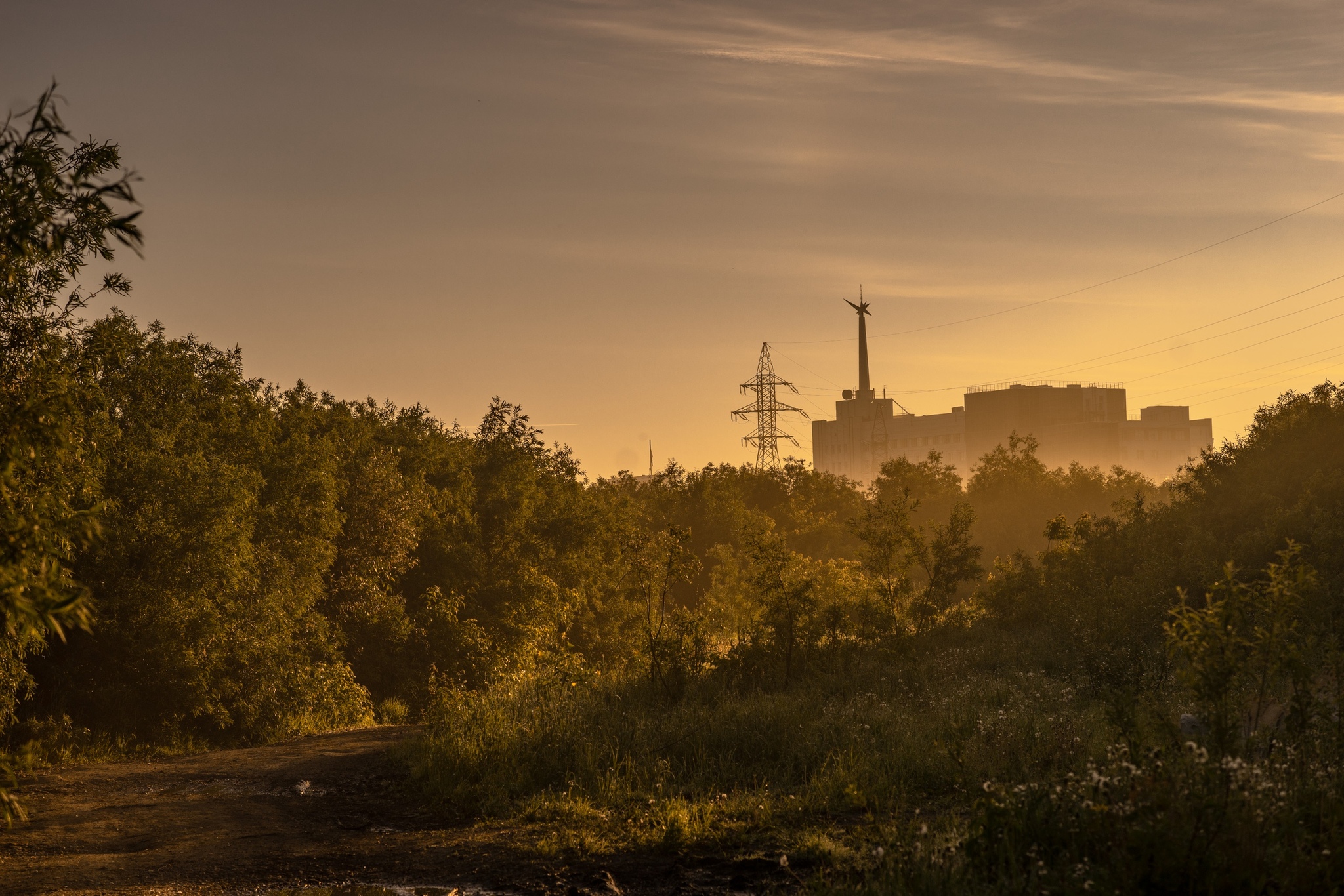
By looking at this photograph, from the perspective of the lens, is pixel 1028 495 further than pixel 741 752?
Yes

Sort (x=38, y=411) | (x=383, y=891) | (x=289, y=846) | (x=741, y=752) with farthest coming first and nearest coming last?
(x=741, y=752) → (x=289, y=846) → (x=383, y=891) → (x=38, y=411)

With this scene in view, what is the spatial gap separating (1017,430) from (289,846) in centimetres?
14669

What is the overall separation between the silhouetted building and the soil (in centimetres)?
11887

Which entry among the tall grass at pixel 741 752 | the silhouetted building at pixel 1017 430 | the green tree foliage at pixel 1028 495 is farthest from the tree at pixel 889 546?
the silhouetted building at pixel 1017 430

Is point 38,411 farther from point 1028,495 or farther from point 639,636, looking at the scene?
point 1028,495

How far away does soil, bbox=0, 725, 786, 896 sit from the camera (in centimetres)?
1029

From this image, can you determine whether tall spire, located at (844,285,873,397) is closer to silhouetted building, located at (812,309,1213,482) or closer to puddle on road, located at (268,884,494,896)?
silhouetted building, located at (812,309,1213,482)

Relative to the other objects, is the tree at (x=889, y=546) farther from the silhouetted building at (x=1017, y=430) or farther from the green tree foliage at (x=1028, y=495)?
the silhouetted building at (x=1017, y=430)

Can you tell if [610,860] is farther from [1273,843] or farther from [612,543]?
[612,543]

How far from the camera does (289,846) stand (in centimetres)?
1233

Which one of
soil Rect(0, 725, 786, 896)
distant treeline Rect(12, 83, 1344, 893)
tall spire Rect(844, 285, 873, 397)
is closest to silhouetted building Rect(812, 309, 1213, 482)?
tall spire Rect(844, 285, 873, 397)

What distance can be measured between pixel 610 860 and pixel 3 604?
6.37 metres

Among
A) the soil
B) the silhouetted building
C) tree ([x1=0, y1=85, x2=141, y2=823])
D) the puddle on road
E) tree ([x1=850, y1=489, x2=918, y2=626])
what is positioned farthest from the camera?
the silhouetted building

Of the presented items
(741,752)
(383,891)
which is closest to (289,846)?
(383,891)
